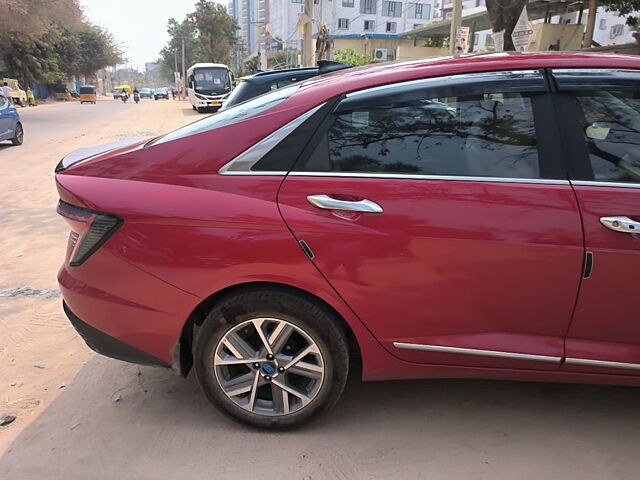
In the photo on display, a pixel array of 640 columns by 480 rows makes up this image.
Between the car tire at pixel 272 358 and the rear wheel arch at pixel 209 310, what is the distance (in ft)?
0.05

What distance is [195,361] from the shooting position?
2410mm

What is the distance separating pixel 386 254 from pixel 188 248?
0.87 m

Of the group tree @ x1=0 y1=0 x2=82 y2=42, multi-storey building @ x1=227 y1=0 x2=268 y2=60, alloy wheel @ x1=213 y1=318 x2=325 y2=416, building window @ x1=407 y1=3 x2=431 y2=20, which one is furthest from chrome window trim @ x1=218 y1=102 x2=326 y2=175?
multi-storey building @ x1=227 y1=0 x2=268 y2=60

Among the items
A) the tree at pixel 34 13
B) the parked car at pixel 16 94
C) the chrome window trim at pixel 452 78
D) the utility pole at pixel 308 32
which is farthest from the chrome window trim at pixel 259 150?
the parked car at pixel 16 94

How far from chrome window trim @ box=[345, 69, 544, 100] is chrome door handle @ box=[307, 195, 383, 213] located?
0.52m

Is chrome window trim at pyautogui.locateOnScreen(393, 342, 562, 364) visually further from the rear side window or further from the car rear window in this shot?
the car rear window

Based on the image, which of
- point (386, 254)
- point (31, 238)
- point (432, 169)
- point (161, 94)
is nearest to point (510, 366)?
point (386, 254)

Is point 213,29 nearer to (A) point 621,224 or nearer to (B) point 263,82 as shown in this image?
(B) point 263,82

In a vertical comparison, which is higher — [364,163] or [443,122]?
[443,122]

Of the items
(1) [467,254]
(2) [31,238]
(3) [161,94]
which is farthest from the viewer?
(3) [161,94]

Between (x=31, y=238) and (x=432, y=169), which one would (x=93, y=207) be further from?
(x=31, y=238)

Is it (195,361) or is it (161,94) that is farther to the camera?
(161,94)

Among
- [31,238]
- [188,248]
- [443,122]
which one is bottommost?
[31,238]

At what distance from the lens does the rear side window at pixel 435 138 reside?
86.7 inches
